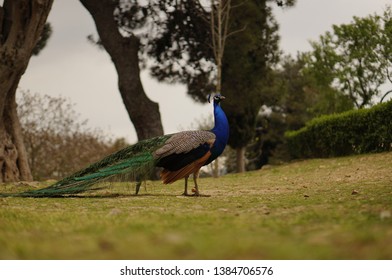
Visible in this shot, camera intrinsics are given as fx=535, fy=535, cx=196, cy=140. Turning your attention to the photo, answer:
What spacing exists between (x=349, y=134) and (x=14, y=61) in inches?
474

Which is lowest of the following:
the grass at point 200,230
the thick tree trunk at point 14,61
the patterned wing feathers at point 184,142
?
the grass at point 200,230

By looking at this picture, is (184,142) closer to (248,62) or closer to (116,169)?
(116,169)

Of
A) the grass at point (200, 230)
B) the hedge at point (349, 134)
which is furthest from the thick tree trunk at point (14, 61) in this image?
the hedge at point (349, 134)

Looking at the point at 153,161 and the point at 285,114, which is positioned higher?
the point at 285,114

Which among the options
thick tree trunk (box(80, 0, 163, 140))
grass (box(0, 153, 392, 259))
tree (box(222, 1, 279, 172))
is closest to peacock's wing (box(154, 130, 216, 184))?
grass (box(0, 153, 392, 259))

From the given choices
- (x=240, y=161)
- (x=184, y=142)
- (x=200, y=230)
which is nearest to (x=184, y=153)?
(x=184, y=142)

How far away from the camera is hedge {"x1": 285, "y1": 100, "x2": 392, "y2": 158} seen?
1795cm

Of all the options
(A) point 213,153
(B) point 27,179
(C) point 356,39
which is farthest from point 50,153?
(C) point 356,39

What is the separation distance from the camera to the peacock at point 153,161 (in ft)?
28.2

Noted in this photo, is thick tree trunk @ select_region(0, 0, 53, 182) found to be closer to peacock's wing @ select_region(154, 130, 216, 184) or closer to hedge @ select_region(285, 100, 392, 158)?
peacock's wing @ select_region(154, 130, 216, 184)

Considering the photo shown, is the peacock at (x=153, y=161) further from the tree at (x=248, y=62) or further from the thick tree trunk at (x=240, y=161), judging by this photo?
the thick tree trunk at (x=240, y=161)

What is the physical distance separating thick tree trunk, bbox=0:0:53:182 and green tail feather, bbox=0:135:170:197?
798 cm

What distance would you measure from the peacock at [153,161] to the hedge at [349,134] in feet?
34.9

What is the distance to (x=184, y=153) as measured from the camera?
8.66 m
